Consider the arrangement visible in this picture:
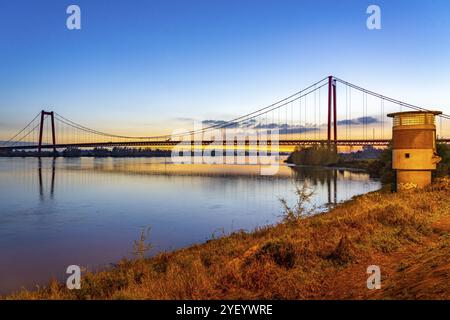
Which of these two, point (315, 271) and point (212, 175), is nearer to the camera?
point (315, 271)

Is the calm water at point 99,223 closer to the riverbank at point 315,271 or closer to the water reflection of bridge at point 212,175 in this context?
the water reflection of bridge at point 212,175

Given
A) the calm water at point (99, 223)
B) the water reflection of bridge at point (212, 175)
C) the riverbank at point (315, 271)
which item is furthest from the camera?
the water reflection of bridge at point (212, 175)

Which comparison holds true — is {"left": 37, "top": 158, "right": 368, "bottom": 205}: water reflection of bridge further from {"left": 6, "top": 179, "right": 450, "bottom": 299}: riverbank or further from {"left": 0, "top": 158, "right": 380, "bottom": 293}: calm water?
{"left": 6, "top": 179, "right": 450, "bottom": 299}: riverbank

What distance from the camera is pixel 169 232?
1817 cm

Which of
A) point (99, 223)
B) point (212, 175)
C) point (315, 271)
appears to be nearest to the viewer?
point (315, 271)

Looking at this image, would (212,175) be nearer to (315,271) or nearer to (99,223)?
(99,223)

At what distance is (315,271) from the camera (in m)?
7.04

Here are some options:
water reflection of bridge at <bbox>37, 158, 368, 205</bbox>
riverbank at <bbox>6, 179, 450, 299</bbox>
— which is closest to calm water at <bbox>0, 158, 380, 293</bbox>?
water reflection of bridge at <bbox>37, 158, 368, 205</bbox>

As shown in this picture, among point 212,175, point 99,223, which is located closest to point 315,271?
point 99,223

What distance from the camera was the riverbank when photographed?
6.10m

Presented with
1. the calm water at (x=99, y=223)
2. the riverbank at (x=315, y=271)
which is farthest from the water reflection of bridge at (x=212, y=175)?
the riverbank at (x=315, y=271)

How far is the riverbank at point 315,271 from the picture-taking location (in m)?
6.10
